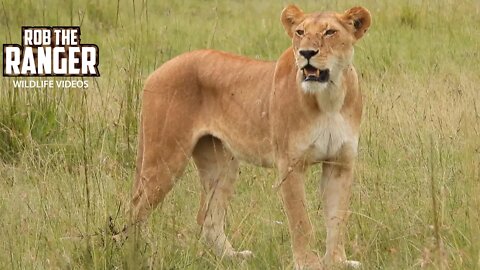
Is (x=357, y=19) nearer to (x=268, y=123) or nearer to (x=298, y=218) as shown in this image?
(x=268, y=123)

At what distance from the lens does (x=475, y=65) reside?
791 centimetres

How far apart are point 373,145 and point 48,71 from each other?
236 centimetres

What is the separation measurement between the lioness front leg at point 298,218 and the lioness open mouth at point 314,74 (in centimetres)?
36

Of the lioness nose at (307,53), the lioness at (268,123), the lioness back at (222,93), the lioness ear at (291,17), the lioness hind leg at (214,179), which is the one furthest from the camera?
the lioness hind leg at (214,179)

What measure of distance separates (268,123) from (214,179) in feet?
1.89

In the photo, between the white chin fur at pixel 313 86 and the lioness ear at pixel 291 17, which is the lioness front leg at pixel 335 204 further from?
the lioness ear at pixel 291 17

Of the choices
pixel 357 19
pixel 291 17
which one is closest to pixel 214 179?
pixel 291 17

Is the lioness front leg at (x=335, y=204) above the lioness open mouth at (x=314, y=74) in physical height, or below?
below

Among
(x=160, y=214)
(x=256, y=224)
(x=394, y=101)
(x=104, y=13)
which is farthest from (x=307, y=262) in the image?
(x=104, y=13)

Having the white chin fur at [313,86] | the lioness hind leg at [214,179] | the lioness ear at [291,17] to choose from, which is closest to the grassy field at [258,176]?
the lioness hind leg at [214,179]

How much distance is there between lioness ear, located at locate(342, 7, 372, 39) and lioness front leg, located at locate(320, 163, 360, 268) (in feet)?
1.68

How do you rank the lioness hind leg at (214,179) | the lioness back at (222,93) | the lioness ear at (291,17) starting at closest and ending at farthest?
the lioness ear at (291,17)
the lioness back at (222,93)
the lioness hind leg at (214,179)

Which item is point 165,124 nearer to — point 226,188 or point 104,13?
point 226,188

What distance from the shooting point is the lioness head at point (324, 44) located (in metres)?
3.98
